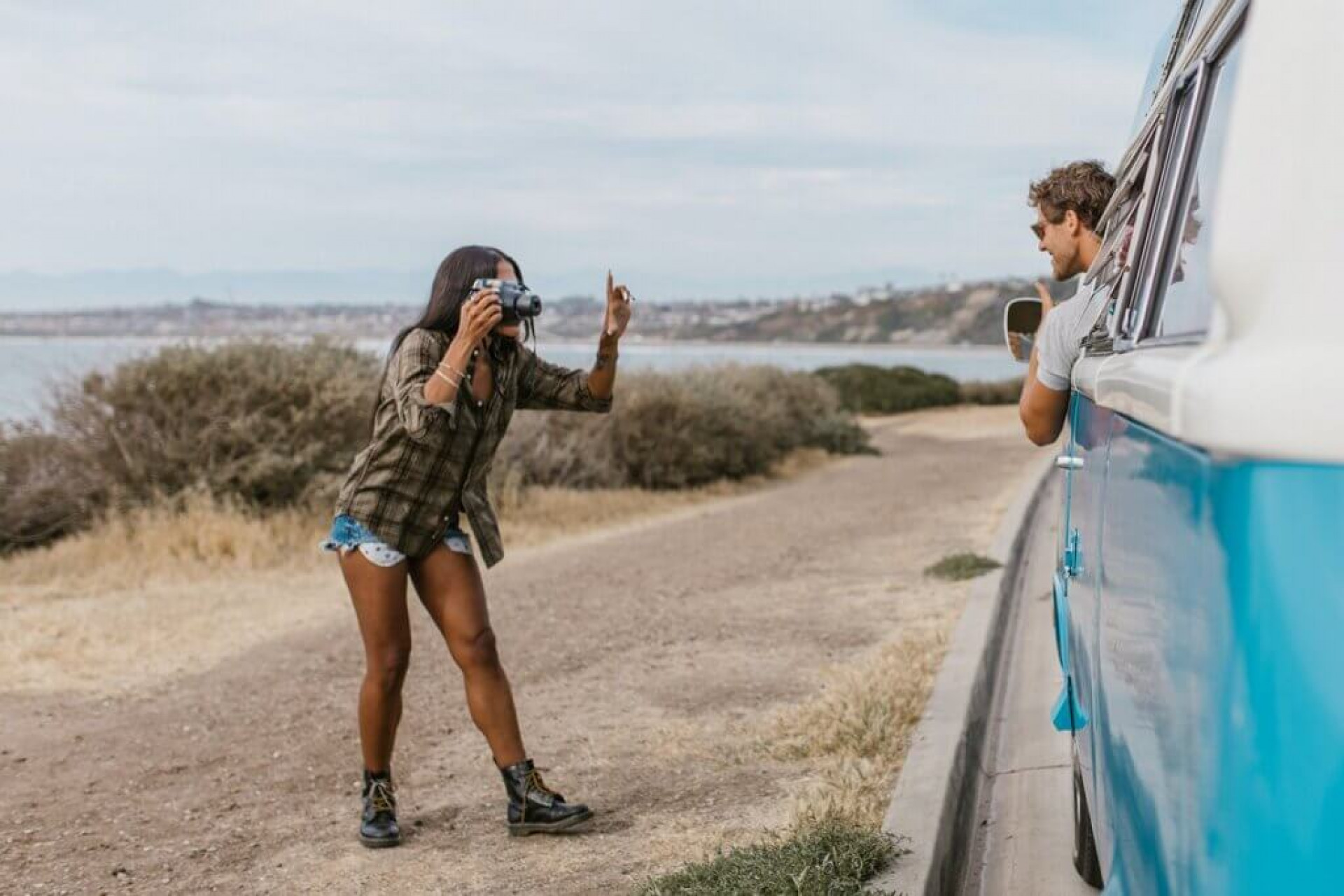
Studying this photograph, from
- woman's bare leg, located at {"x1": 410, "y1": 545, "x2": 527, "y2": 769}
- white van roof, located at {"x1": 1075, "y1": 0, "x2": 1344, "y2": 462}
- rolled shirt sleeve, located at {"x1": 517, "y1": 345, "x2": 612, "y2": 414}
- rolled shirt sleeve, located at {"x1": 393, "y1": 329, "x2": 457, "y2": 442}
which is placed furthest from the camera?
rolled shirt sleeve, located at {"x1": 517, "y1": 345, "x2": 612, "y2": 414}

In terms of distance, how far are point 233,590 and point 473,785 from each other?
556 cm

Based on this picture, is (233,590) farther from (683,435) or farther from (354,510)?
(683,435)

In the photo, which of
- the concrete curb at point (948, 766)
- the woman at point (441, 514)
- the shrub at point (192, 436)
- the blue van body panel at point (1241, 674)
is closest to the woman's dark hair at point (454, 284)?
the woman at point (441, 514)

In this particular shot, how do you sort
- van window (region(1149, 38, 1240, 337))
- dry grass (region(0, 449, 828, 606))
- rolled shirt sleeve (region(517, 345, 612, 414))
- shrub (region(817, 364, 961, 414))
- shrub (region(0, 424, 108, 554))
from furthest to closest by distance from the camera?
shrub (region(817, 364, 961, 414)) < shrub (region(0, 424, 108, 554)) < dry grass (region(0, 449, 828, 606)) < rolled shirt sleeve (region(517, 345, 612, 414)) < van window (region(1149, 38, 1240, 337))

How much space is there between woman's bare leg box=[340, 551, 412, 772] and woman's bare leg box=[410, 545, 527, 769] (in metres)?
0.09

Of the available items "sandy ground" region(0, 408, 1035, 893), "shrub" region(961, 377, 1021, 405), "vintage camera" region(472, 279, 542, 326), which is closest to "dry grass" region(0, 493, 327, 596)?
"sandy ground" region(0, 408, 1035, 893)

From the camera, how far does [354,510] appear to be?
5219 millimetres

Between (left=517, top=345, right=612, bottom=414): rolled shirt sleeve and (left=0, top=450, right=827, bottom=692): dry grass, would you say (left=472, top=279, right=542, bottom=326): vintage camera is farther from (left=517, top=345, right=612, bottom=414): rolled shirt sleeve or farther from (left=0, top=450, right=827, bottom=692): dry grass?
(left=0, top=450, right=827, bottom=692): dry grass

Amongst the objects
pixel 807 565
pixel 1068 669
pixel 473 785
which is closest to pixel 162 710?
pixel 473 785

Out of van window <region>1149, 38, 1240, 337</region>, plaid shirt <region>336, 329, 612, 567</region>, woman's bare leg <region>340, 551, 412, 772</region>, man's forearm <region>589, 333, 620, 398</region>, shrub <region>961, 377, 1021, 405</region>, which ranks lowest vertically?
shrub <region>961, 377, 1021, 405</region>

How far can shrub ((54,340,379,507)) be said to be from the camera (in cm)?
1347

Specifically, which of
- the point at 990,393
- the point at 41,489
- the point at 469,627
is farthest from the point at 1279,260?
the point at 990,393

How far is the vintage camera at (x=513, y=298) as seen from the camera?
5.02m

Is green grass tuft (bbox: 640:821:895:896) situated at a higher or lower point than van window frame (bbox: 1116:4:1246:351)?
lower
